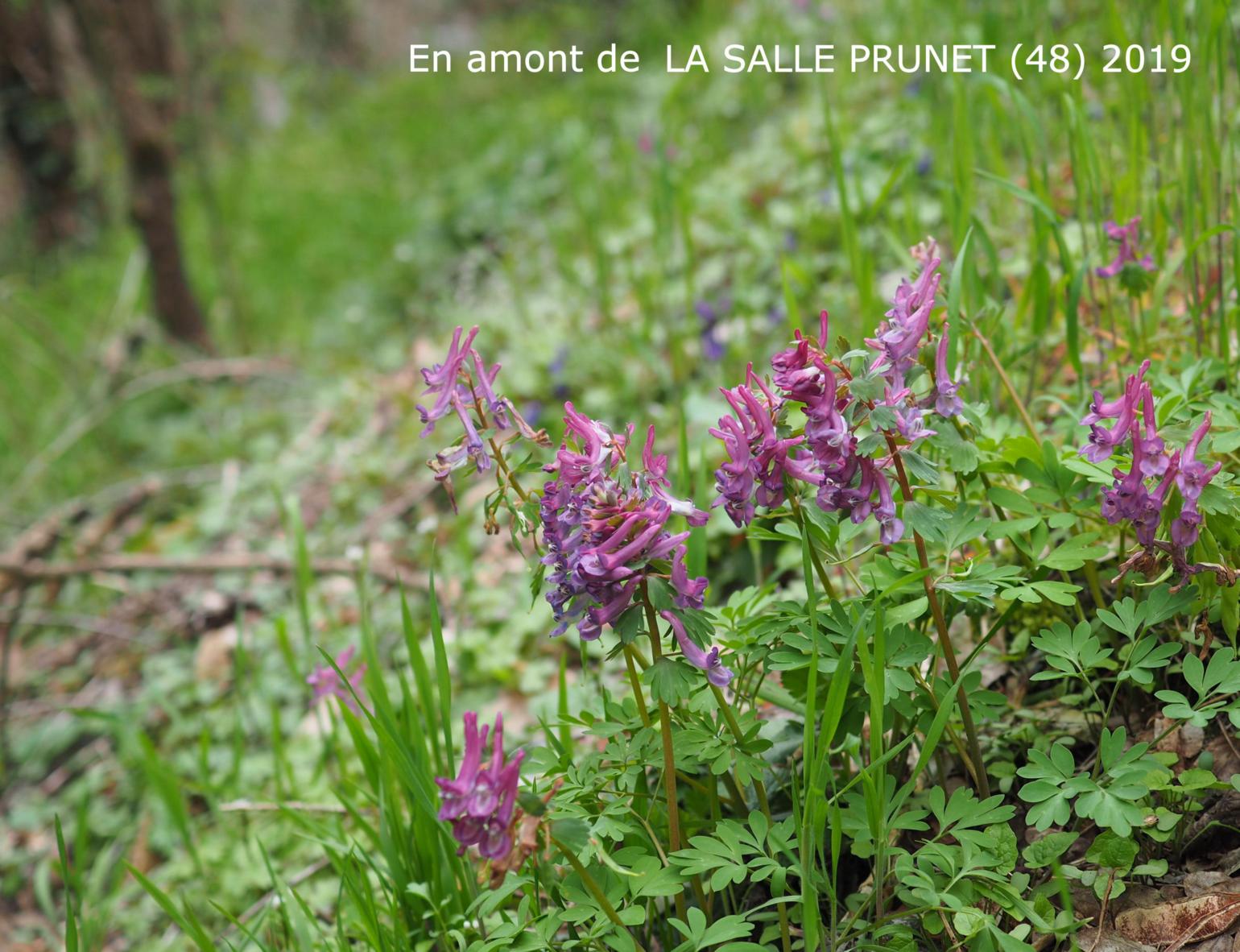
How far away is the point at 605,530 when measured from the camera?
1.05 metres

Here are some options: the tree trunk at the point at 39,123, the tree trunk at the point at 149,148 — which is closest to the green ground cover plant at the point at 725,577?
the tree trunk at the point at 149,148

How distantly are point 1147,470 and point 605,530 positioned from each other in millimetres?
669

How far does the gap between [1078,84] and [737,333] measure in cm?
138

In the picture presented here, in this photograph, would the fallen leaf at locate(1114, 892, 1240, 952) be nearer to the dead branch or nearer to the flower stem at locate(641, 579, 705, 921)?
the flower stem at locate(641, 579, 705, 921)

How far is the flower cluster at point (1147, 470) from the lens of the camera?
1098 mm

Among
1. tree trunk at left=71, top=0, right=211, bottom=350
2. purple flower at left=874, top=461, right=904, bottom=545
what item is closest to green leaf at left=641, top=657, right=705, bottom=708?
purple flower at left=874, top=461, right=904, bottom=545

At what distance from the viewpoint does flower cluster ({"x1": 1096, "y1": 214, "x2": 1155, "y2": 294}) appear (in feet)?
5.39

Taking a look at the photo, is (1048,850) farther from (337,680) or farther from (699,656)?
(337,680)

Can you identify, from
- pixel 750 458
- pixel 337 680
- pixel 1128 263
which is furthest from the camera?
pixel 337 680

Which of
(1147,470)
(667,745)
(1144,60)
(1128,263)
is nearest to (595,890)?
(667,745)

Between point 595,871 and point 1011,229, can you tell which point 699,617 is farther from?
point 1011,229

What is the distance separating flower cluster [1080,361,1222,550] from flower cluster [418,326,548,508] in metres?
0.73

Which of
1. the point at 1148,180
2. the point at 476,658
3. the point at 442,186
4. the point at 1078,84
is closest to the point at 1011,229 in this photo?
the point at 1148,180

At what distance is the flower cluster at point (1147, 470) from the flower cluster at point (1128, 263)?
1.96 ft
